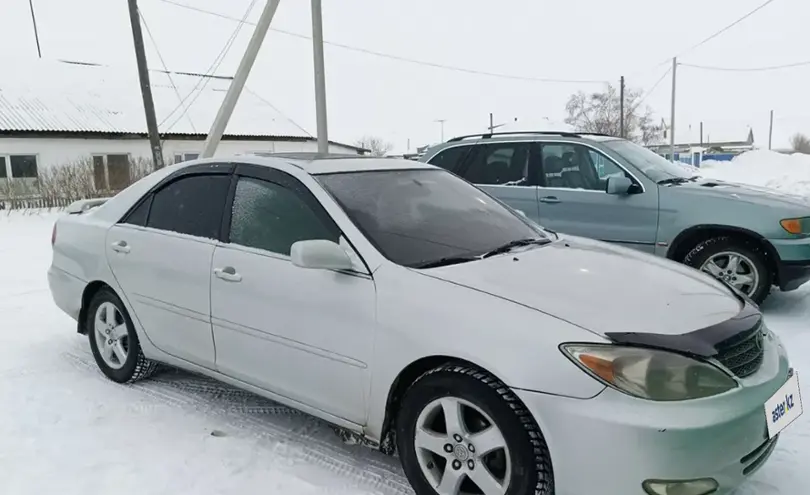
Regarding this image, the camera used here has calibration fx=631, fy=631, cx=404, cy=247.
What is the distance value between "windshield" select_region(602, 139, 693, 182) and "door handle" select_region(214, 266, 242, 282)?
4304 millimetres

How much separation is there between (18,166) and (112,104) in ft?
17.8

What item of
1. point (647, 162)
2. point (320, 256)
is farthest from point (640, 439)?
point (647, 162)

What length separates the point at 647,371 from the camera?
7.37 feet

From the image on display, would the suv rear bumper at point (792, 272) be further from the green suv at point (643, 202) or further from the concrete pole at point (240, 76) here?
the concrete pole at point (240, 76)

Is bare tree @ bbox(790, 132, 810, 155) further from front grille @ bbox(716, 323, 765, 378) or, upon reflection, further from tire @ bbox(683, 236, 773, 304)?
front grille @ bbox(716, 323, 765, 378)

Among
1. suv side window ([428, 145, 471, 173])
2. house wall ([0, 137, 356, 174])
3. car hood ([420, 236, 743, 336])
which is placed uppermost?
house wall ([0, 137, 356, 174])

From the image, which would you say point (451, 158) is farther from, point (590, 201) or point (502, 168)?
point (590, 201)

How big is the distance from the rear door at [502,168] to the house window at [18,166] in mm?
19332

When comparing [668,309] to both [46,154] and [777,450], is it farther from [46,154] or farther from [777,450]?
[46,154]

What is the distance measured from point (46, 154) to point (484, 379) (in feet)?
80.0

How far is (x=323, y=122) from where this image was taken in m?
13.2

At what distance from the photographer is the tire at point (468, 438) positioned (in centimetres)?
235

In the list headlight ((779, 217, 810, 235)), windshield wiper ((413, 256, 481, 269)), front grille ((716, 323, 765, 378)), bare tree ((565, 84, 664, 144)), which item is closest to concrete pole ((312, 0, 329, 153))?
headlight ((779, 217, 810, 235))

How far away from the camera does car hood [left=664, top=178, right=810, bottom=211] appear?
5477mm
